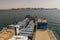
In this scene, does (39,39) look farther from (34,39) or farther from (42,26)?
(42,26)

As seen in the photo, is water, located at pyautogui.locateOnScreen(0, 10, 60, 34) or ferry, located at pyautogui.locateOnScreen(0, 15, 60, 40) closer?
ferry, located at pyautogui.locateOnScreen(0, 15, 60, 40)

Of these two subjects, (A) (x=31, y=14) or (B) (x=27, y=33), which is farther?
(A) (x=31, y=14)

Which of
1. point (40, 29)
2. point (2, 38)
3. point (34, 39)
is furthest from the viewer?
point (40, 29)

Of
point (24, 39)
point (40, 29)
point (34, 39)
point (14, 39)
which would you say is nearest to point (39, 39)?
point (34, 39)

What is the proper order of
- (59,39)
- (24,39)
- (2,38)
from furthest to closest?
(59,39) → (24,39) → (2,38)

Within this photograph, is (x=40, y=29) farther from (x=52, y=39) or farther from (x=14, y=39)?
(x=14, y=39)

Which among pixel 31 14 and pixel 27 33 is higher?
pixel 31 14

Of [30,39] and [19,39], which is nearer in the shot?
[19,39]

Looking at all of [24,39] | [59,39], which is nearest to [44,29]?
[59,39]

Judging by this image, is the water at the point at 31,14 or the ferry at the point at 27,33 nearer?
the ferry at the point at 27,33
